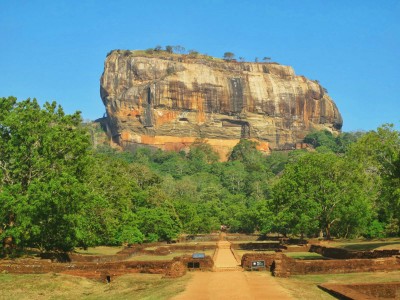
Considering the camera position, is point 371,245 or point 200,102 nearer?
point 371,245

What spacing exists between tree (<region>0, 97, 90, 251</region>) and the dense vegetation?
0.06 meters

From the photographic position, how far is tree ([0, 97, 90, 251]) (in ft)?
81.4

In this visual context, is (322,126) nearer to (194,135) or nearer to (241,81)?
(241,81)

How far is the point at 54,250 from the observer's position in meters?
28.9

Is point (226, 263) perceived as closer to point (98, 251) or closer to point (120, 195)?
point (98, 251)

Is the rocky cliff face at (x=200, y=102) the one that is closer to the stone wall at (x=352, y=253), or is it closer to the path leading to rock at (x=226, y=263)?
the path leading to rock at (x=226, y=263)

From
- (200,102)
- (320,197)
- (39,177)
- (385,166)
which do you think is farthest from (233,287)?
(200,102)

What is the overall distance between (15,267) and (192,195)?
72233 mm

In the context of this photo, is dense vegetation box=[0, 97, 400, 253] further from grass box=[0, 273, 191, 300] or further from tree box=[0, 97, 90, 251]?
grass box=[0, 273, 191, 300]

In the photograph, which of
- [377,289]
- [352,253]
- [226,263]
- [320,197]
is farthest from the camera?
[320,197]

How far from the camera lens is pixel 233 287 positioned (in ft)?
59.7

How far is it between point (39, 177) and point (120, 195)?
16937 mm

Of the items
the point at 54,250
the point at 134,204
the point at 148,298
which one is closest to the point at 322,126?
the point at 134,204

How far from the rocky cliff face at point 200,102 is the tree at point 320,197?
9285cm
